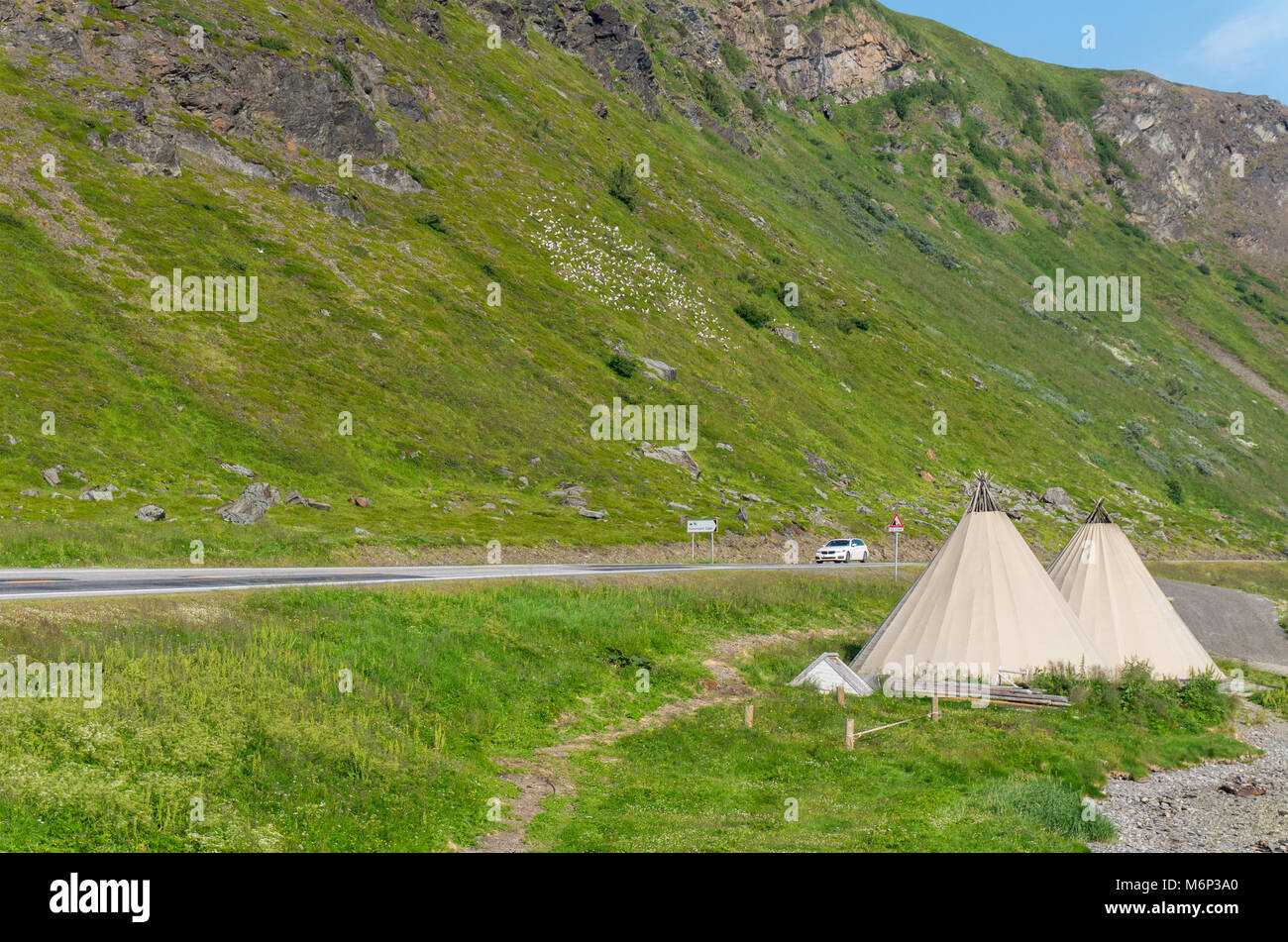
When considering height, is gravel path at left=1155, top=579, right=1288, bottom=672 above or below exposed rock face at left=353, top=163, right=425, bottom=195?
below

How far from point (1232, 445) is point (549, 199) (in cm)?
12586

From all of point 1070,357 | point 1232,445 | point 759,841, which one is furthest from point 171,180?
point 1232,445

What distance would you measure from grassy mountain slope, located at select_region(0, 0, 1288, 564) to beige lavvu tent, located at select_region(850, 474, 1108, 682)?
28.6 metres

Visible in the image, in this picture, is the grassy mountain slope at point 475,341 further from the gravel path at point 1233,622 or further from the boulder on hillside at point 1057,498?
the gravel path at point 1233,622

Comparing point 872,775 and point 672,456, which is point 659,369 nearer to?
point 672,456

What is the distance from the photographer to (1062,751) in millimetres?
24781

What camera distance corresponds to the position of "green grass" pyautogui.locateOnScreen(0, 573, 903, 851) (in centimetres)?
1527

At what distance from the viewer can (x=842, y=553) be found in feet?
215

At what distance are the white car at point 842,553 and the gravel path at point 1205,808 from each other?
127 ft

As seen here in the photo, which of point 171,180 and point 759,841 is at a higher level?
point 171,180

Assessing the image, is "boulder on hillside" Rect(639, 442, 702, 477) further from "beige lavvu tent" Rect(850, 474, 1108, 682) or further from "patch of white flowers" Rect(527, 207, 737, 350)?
"beige lavvu tent" Rect(850, 474, 1108, 682)

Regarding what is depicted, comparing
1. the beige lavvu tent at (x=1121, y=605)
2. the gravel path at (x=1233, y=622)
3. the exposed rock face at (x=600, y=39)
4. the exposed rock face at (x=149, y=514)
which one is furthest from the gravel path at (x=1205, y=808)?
the exposed rock face at (x=600, y=39)

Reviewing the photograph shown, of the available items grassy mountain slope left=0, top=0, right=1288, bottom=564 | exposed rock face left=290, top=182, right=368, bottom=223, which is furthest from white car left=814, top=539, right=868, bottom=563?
exposed rock face left=290, top=182, right=368, bottom=223
